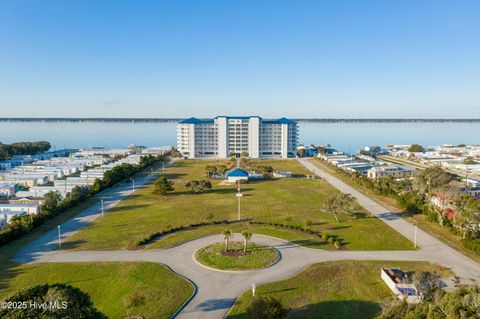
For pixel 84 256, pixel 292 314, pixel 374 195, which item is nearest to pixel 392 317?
pixel 292 314

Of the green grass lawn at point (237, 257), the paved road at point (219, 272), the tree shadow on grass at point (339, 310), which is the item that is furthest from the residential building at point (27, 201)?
the tree shadow on grass at point (339, 310)

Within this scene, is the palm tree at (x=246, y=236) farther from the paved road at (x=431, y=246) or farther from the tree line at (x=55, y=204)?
the tree line at (x=55, y=204)

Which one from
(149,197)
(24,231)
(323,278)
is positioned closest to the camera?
(323,278)

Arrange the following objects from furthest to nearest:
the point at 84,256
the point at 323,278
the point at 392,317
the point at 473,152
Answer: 1. the point at 473,152
2. the point at 84,256
3. the point at 323,278
4. the point at 392,317

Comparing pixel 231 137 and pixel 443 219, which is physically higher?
pixel 231 137

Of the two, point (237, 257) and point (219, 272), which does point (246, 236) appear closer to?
point (237, 257)

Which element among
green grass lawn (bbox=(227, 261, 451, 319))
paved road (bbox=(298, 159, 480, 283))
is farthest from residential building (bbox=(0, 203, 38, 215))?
paved road (bbox=(298, 159, 480, 283))

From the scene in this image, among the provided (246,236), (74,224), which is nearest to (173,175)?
(74,224)

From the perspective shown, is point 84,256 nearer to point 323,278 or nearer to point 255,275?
point 255,275
